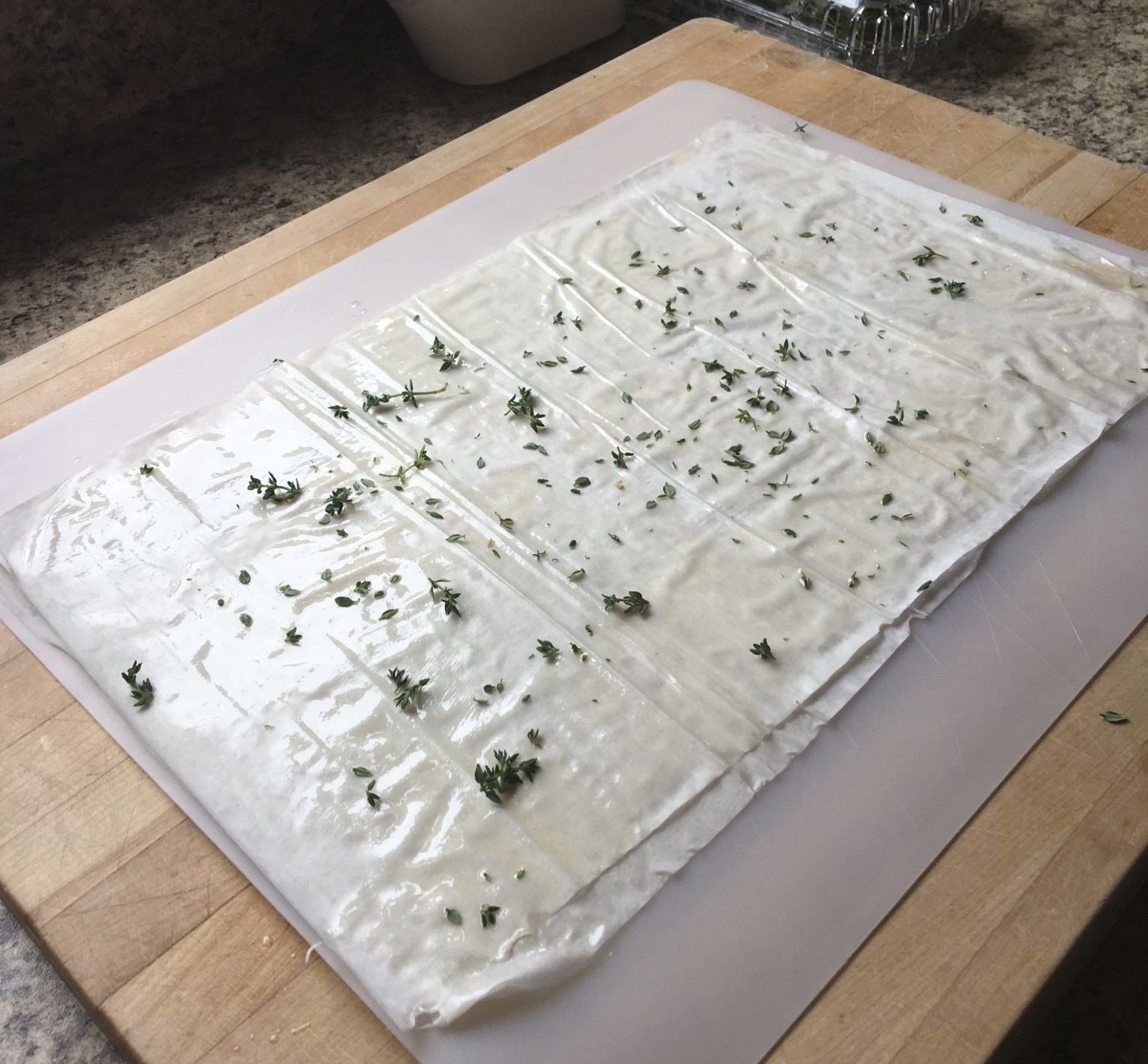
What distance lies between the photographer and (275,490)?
50.5 inches

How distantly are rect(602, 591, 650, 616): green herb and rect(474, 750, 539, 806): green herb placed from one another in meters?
0.20

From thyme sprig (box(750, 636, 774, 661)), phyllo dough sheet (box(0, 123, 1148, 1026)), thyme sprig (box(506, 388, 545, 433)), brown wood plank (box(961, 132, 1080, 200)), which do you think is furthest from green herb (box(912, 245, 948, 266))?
thyme sprig (box(750, 636, 774, 661))

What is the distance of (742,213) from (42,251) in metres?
1.71

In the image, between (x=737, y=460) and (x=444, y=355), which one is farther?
(x=444, y=355)

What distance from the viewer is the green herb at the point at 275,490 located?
128 centimetres

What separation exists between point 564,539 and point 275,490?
→ 0.36m

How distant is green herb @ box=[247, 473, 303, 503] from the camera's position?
128 centimetres

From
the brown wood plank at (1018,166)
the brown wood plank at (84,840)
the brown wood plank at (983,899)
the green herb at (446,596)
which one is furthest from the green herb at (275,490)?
the brown wood plank at (1018,166)

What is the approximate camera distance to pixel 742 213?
5.45ft

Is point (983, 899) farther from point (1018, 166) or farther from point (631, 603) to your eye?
point (1018, 166)

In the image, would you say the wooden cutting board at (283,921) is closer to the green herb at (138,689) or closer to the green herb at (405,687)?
the green herb at (138,689)

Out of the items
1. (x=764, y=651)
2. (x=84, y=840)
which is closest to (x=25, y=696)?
(x=84, y=840)

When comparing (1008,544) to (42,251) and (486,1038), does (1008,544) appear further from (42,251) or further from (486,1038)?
(42,251)

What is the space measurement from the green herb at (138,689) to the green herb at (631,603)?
49 cm
